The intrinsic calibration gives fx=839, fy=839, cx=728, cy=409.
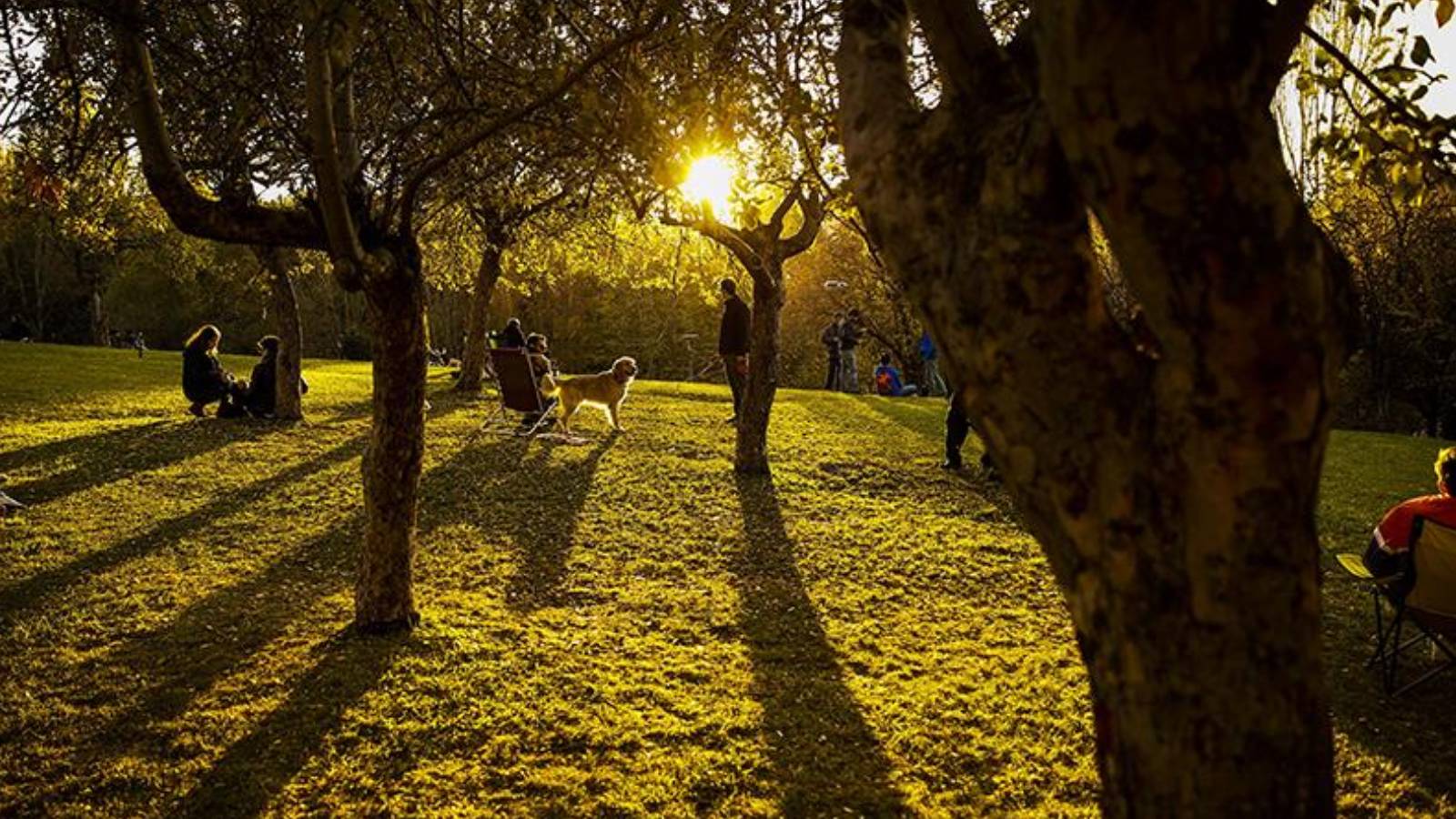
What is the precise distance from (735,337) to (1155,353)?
1233cm

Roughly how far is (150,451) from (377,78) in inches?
298

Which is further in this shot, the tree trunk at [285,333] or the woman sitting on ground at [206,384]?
the woman sitting on ground at [206,384]

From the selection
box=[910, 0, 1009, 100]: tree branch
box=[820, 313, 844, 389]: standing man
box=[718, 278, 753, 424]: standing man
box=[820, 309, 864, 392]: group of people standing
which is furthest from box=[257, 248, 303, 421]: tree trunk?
box=[820, 313, 844, 389]: standing man

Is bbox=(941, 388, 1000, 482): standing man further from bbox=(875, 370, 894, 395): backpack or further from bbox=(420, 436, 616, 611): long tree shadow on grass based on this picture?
bbox=(875, 370, 894, 395): backpack

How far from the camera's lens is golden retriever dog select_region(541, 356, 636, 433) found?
1388 cm

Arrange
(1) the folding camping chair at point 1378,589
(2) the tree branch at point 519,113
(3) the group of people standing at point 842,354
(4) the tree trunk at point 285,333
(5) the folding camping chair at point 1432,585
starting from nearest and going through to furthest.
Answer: (2) the tree branch at point 519,113 < (5) the folding camping chair at point 1432,585 < (1) the folding camping chair at point 1378,589 < (4) the tree trunk at point 285,333 < (3) the group of people standing at point 842,354

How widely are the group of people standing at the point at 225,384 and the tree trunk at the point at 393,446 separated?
33.2 feet

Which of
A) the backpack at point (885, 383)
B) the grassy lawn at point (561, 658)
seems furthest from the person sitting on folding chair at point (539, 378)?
the backpack at point (885, 383)

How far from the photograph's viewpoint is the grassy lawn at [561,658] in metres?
3.87

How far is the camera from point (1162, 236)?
1.62 meters

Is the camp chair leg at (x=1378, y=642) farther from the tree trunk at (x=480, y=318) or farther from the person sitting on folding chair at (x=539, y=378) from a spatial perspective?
the tree trunk at (x=480, y=318)

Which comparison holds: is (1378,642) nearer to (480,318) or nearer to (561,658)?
(561,658)

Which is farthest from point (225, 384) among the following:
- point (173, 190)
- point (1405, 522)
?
point (1405, 522)

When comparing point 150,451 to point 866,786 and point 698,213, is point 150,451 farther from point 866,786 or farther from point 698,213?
point 866,786
